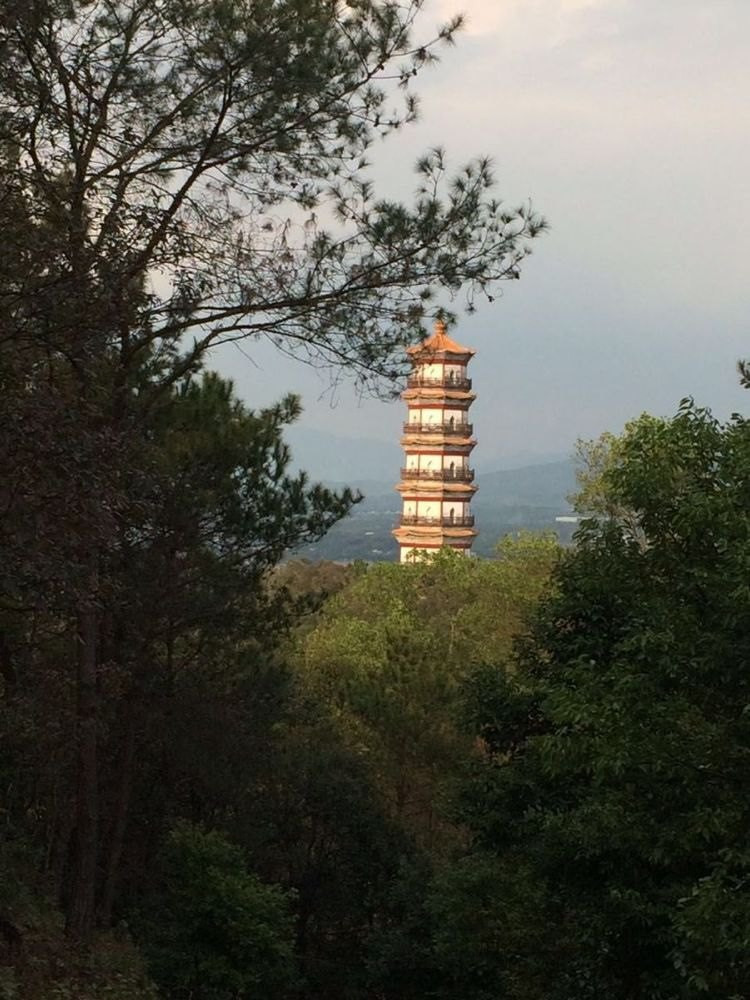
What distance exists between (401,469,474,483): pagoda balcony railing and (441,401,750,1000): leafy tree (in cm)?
4539

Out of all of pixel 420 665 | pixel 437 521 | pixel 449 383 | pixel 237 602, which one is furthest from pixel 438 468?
pixel 237 602

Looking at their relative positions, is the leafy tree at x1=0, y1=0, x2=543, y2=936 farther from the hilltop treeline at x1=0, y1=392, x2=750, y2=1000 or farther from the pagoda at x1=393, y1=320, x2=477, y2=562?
the pagoda at x1=393, y1=320, x2=477, y2=562

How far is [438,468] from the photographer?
58469mm

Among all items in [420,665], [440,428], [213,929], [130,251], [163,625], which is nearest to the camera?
[130,251]

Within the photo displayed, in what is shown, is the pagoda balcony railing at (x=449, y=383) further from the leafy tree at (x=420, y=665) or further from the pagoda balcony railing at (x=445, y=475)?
the leafy tree at (x=420, y=665)

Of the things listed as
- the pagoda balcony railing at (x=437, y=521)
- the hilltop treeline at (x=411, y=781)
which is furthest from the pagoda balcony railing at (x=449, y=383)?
the hilltop treeline at (x=411, y=781)

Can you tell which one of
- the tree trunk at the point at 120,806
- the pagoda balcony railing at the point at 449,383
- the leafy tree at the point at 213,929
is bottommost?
the leafy tree at the point at 213,929

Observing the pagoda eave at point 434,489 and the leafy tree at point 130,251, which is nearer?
the leafy tree at point 130,251

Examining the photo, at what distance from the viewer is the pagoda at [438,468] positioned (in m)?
58.2

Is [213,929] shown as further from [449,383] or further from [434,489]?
[449,383]

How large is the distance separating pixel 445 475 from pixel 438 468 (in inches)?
17.2

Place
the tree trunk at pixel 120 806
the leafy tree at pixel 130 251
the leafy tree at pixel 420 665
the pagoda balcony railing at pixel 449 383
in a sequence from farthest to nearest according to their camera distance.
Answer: the pagoda balcony railing at pixel 449 383 < the leafy tree at pixel 420 665 < the tree trunk at pixel 120 806 < the leafy tree at pixel 130 251

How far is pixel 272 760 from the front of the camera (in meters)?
17.8

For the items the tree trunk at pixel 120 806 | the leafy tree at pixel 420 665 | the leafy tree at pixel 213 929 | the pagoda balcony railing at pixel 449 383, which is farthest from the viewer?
the pagoda balcony railing at pixel 449 383
